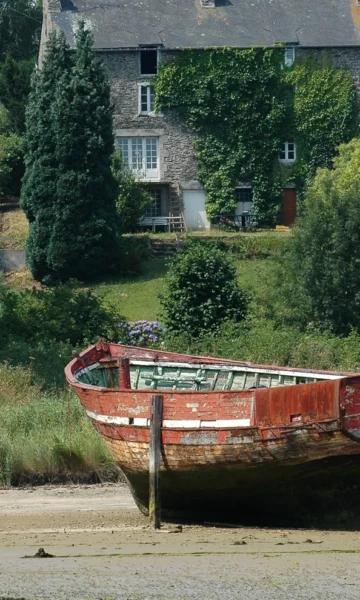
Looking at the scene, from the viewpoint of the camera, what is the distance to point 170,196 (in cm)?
6531

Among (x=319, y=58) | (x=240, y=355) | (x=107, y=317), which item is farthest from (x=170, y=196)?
(x=240, y=355)

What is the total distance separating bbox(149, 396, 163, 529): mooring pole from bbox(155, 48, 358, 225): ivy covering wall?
45.3m

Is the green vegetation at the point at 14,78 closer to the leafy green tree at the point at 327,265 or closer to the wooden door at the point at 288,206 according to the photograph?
the wooden door at the point at 288,206

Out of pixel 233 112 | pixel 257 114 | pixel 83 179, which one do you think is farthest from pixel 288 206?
pixel 83 179

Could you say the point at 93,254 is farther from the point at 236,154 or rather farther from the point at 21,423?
the point at 21,423

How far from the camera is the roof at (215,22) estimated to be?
64.0 m

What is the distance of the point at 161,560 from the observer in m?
15.4

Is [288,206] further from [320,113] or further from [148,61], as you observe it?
[148,61]

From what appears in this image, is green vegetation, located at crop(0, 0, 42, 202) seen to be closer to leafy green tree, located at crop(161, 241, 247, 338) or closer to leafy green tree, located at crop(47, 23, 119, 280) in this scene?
leafy green tree, located at crop(47, 23, 119, 280)

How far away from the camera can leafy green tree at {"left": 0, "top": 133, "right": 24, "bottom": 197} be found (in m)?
62.8

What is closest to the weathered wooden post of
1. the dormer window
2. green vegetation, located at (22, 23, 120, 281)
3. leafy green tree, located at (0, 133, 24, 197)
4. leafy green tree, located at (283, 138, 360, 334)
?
leafy green tree, located at (283, 138, 360, 334)

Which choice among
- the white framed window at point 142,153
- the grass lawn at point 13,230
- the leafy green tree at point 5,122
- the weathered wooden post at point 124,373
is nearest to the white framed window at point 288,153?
the white framed window at point 142,153

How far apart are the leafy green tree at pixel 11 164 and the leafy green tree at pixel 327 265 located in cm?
2397

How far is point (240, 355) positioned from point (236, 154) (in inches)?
1275
